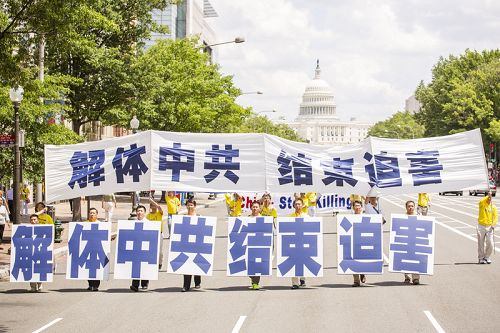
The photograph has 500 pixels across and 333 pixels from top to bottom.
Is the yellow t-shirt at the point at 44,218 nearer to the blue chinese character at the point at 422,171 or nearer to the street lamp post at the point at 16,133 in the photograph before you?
the street lamp post at the point at 16,133

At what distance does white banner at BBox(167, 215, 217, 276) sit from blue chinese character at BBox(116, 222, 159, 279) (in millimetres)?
319

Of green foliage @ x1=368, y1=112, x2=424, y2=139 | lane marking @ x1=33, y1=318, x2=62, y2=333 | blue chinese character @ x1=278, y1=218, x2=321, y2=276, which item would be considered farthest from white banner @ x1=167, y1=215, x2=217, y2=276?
green foliage @ x1=368, y1=112, x2=424, y2=139

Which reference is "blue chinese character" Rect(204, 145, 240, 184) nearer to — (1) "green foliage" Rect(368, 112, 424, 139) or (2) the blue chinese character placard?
(2) the blue chinese character placard

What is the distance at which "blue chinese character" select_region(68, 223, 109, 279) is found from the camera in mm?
17312

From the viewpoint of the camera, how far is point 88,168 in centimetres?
1805

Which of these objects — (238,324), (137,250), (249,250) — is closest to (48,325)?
(238,324)

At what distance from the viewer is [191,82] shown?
53.3m

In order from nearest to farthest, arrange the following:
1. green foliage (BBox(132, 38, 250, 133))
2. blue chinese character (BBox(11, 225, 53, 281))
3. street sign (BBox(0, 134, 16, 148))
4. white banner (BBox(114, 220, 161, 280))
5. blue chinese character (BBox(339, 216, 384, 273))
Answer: white banner (BBox(114, 220, 161, 280)) → blue chinese character (BBox(11, 225, 53, 281)) → blue chinese character (BBox(339, 216, 384, 273)) → street sign (BBox(0, 134, 16, 148)) → green foliage (BBox(132, 38, 250, 133))

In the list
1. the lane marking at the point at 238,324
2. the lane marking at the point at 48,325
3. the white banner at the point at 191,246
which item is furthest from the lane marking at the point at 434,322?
the lane marking at the point at 48,325

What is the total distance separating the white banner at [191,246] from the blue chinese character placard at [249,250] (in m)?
0.39

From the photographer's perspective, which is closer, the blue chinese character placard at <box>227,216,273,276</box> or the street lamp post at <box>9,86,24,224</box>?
the blue chinese character placard at <box>227,216,273,276</box>

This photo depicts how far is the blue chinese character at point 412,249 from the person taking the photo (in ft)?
58.6

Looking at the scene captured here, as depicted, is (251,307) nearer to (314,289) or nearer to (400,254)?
(314,289)

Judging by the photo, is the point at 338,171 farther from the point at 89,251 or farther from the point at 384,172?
the point at 89,251
